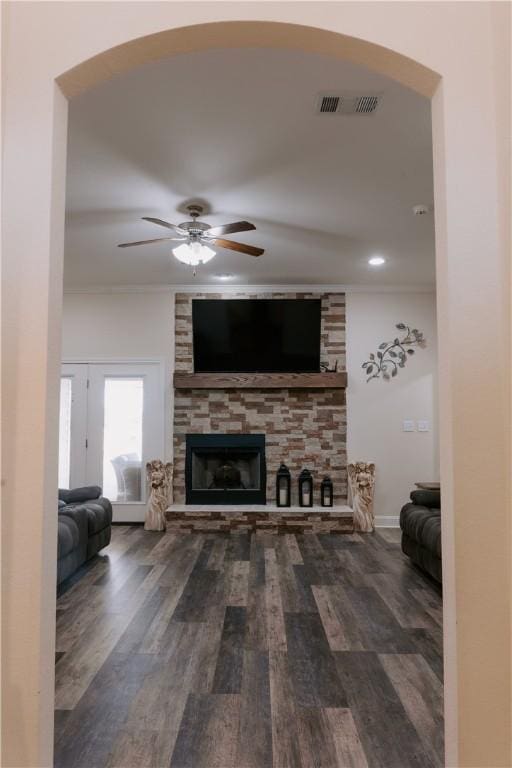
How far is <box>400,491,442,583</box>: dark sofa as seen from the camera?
11.6 ft

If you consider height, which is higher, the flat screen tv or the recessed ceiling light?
the recessed ceiling light

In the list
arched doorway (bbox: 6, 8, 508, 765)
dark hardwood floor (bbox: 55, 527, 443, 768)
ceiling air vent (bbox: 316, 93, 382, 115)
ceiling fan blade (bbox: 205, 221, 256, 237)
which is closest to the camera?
arched doorway (bbox: 6, 8, 508, 765)

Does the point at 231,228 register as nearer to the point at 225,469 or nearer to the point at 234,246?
the point at 234,246

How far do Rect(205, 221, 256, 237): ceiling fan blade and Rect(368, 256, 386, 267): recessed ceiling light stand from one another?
198 centimetres

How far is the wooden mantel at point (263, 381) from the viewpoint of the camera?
19.0 ft

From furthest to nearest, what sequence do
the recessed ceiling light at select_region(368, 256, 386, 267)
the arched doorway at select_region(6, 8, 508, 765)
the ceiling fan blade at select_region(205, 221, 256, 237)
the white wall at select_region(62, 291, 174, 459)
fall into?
the white wall at select_region(62, 291, 174, 459), the recessed ceiling light at select_region(368, 256, 386, 267), the ceiling fan blade at select_region(205, 221, 256, 237), the arched doorway at select_region(6, 8, 508, 765)

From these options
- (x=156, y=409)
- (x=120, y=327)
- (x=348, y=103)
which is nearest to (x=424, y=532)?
(x=348, y=103)

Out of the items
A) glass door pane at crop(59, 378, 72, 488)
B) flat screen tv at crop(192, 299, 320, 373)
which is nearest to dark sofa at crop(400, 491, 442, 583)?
flat screen tv at crop(192, 299, 320, 373)

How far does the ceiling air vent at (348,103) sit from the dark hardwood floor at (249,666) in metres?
2.84

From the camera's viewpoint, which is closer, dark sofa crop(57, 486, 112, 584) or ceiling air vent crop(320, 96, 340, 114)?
ceiling air vent crop(320, 96, 340, 114)

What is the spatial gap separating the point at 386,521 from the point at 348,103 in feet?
15.6

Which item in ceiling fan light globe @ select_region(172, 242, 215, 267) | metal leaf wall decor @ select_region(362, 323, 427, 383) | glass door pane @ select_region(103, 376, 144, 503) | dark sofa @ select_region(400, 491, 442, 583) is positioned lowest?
dark sofa @ select_region(400, 491, 442, 583)

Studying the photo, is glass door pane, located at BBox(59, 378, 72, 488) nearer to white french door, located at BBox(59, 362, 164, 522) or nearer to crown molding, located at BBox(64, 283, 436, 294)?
white french door, located at BBox(59, 362, 164, 522)

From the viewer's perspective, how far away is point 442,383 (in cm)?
131
